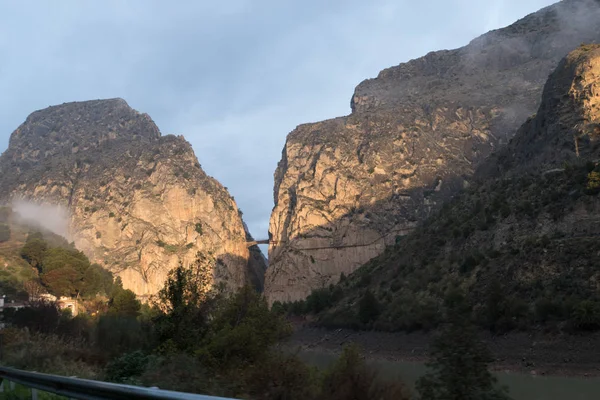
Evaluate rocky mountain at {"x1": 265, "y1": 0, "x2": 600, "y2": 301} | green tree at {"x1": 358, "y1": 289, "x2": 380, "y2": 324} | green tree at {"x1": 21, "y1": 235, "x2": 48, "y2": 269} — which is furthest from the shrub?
green tree at {"x1": 21, "y1": 235, "x2": 48, "y2": 269}

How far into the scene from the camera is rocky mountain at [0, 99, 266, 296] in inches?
4459

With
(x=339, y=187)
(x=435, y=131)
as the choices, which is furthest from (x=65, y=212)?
(x=435, y=131)

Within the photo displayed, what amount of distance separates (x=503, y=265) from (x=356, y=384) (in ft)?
139

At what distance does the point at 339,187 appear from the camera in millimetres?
125812

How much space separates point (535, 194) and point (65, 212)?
97355 mm

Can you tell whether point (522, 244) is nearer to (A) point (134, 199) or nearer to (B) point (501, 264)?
(B) point (501, 264)

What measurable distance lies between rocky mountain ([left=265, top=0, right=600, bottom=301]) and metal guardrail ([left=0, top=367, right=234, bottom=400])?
11012 centimetres

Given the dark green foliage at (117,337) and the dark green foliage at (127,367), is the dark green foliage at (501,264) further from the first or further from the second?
the dark green foliage at (127,367)

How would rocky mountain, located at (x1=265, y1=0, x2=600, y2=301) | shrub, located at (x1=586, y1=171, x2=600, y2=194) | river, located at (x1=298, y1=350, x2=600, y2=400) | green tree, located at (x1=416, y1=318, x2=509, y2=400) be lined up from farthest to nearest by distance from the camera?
1. rocky mountain, located at (x1=265, y1=0, x2=600, y2=301)
2. shrub, located at (x1=586, y1=171, x2=600, y2=194)
3. river, located at (x1=298, y1=350, x2=600, y2=400)
4. green tree, located at (x1=416, y1=318, x2=509, y2=400)

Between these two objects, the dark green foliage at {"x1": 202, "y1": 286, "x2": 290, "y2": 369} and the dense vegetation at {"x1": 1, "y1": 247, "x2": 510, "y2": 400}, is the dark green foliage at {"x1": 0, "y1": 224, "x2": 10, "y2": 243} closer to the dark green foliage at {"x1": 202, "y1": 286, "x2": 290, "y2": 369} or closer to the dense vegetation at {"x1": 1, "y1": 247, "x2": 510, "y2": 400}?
the dense vegetation at {"x1": 1, "y1": 247, "x2": 510, "y2": 400}

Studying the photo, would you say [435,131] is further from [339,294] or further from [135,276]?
[135,276]

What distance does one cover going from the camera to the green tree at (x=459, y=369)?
870 centimetres

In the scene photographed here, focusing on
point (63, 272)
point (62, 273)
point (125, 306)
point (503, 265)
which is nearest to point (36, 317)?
point (125, 306)

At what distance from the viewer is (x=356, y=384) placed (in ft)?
41.0
